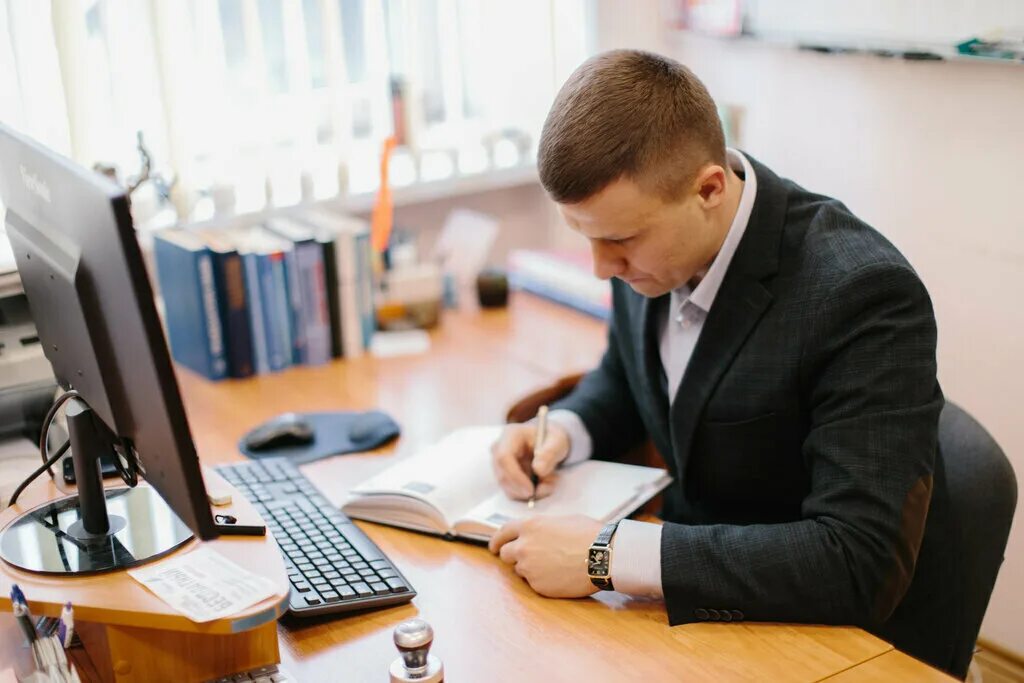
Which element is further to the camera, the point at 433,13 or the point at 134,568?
the point at 433,13

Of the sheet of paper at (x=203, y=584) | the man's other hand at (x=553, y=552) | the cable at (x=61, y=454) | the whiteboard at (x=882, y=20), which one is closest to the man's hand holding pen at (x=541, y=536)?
the man's other hand at (x=553, y=552)

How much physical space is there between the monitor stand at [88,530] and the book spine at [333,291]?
39.2 inches

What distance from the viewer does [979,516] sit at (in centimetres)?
141

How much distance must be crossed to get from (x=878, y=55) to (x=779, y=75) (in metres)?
0.28

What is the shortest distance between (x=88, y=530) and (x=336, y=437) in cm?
67

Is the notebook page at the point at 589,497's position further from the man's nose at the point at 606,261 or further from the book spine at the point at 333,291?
the book spine at the point at 333,291

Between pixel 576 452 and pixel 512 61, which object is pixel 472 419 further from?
pixel 512 61

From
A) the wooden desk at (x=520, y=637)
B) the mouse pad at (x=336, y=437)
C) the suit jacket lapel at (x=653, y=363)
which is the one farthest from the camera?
the mouse pad at (x=336, y=437)

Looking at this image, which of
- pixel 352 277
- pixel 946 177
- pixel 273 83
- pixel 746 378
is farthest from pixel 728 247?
pixel 273 83

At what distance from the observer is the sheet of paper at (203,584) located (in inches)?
43.9

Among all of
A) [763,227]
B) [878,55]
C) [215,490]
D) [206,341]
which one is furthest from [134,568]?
[878,55]

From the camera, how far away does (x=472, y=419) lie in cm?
203

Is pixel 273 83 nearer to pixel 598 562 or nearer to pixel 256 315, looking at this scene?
pixel 256 315

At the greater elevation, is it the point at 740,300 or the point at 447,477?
the point at 740,300
